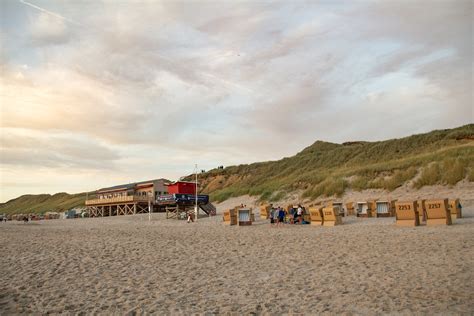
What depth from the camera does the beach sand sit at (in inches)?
263

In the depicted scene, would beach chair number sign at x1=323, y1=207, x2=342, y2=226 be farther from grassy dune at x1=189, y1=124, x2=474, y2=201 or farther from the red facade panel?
the red facade panel

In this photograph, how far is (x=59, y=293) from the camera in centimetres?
765

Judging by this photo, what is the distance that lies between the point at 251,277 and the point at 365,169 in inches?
1294

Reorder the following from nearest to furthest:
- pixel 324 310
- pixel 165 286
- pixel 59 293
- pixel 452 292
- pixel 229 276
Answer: pixel 324 310
pixel 452 292
pixel 59 293
pixel 165 286
pixel 229 276

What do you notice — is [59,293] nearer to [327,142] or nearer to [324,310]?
[324,310]

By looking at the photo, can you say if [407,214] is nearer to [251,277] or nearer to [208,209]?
[251,277]

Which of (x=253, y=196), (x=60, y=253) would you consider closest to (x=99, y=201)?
(x=253, y=196)

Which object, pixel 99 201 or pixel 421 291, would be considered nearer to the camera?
Result: pixel 421 291

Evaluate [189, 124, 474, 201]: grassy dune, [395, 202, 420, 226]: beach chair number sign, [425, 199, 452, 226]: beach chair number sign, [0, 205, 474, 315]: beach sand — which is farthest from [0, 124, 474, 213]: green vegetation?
[0, 205, 474, 315]: beach sand

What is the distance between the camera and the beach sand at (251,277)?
21.9ft

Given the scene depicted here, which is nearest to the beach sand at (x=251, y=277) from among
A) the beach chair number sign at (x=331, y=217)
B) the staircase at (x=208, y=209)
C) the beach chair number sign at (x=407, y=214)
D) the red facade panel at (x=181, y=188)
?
the beach chair number sign at (x=407, y=214)

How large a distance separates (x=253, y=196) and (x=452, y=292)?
40584mm

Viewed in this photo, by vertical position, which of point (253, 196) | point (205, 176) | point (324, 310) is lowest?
point (324, 310)

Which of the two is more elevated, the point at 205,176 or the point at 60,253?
the point at 205,176
